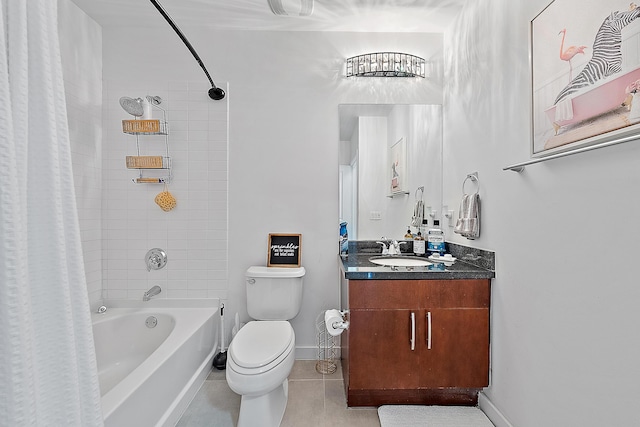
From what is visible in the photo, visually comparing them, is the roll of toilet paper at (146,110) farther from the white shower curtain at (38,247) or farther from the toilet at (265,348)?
the white shower curtain at (38,247)

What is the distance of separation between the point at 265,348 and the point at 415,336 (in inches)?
31.6

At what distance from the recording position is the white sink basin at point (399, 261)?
6.54ft

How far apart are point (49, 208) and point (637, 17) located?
60.1 inches

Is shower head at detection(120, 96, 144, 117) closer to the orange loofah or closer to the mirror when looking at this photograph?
the orange loofah

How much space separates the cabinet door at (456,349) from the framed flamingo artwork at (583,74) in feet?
2.98

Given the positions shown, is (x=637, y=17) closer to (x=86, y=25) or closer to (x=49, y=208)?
(x=49, y=208)

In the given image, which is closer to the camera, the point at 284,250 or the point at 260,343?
the point at 260,343

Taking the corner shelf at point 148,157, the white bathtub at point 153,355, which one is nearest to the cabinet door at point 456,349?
the white bathtub at point 153,355

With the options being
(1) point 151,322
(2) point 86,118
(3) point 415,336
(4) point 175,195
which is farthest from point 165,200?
(3) point 415,336

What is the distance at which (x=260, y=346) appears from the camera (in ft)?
5.51

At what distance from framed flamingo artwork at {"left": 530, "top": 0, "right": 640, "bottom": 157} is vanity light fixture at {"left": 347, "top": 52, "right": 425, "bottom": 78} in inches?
39.0

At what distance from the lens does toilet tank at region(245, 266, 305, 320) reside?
212 cm

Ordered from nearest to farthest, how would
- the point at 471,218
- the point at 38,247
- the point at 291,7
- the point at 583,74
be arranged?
the point at 38,247 → the point at 583,74 → the point at 471,218 → the point at 291,7

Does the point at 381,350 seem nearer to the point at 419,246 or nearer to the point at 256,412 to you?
the point at 256,412
